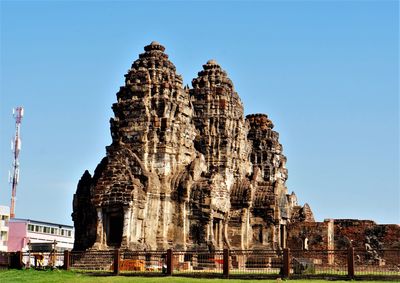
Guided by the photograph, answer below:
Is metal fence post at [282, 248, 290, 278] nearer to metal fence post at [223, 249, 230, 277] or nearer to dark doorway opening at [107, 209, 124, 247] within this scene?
metal fence post at [223, 249, 230, 277]

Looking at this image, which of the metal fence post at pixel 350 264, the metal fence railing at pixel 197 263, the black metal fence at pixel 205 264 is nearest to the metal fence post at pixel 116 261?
the black metal fence at pixel 205 264

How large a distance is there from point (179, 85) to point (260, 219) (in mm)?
10242

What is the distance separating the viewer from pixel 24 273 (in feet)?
96.4

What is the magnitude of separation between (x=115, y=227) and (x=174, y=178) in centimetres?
436

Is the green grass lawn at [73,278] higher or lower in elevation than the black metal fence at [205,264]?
lower

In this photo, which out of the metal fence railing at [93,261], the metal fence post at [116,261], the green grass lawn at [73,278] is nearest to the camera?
the green grass lawn at [73,278]

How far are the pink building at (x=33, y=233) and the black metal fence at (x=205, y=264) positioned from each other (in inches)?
1544

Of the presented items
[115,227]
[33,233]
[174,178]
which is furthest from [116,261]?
[33,233]

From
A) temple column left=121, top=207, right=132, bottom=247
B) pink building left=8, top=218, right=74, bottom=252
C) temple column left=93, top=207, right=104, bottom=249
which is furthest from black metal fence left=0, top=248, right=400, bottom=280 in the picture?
pink building left=8, top=218, right=74, bottom=252

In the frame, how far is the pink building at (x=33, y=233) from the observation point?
75744mm

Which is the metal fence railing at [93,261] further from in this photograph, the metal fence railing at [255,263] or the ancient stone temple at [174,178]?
the metal fence railing at [255,263]

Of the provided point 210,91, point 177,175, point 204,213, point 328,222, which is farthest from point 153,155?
point 328,222

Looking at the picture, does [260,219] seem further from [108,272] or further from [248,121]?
[108,272]

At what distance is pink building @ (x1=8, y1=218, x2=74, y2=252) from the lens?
7574cm
